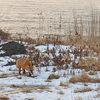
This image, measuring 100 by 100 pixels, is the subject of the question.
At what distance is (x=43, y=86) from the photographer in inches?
237

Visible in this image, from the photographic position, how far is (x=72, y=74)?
23.0 ft

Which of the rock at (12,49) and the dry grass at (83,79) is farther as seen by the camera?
the rock at (12,49)

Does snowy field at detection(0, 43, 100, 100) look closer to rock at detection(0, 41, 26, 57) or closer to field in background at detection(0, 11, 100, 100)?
field in background at detection(0, 11, 100, 100)

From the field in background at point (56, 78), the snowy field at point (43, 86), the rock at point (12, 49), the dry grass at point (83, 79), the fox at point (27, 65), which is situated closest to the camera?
the snowy field at point (43, 86)

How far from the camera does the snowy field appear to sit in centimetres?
529

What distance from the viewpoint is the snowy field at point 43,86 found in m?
5.29

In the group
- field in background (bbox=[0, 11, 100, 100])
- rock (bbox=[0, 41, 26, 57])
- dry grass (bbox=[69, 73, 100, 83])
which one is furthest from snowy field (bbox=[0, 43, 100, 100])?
rock (bbox=[0, 41, 26, 57])

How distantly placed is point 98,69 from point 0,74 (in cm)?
296

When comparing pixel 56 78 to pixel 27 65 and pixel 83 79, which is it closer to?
pixel 83 79

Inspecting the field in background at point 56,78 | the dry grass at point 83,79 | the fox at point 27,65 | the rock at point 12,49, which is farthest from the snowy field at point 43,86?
the rock at point 12,49

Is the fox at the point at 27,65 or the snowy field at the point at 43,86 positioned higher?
the fox at the point at 27,65

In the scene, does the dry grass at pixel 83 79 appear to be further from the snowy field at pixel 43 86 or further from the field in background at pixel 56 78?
the snowy field at pixel 43 86

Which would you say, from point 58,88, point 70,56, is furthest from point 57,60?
point 58,88

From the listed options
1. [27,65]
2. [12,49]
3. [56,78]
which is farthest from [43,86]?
[12,49]
